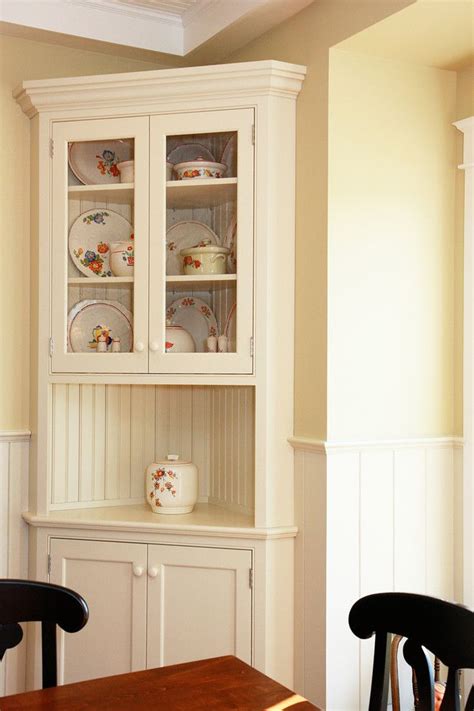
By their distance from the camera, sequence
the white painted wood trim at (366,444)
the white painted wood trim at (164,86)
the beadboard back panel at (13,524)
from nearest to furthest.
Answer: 1. the white painted wood trim at (366,444)
2. the white painted wood trim at (164,86)
3. the beadboard back panel at (13,524)

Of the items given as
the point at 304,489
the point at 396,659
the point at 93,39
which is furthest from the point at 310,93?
the point at 396,659

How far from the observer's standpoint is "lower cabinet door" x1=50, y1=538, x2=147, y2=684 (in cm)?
271

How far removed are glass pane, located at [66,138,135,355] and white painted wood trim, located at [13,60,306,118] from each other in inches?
5.4

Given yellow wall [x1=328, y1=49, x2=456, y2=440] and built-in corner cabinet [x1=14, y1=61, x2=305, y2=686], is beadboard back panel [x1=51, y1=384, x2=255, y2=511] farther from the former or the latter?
yellow wall [x1=328, y1=49, x2=456, y2=440]

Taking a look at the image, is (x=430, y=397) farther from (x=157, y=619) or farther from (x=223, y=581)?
(x=157, y=619)

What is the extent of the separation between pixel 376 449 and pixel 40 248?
1278 millimetres

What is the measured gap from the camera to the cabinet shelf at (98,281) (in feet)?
9.00

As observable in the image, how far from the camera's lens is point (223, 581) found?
2646 millimetres

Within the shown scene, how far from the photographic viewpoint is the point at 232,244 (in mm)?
2674

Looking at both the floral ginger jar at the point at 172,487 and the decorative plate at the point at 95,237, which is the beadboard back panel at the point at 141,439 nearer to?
the floral ginger jar at the point at 172,487

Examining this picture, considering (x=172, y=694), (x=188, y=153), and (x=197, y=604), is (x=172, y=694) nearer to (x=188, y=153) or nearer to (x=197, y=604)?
(x=197, y=604)

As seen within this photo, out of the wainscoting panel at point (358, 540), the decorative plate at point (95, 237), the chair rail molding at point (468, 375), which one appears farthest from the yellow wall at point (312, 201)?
the decorative plate at point (95, 237)

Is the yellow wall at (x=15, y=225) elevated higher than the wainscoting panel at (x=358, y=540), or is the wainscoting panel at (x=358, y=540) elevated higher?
the yellow wall at (x=15, y=225)

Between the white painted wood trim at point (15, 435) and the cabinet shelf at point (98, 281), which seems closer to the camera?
the cabinet shelf at point (98, 281)
